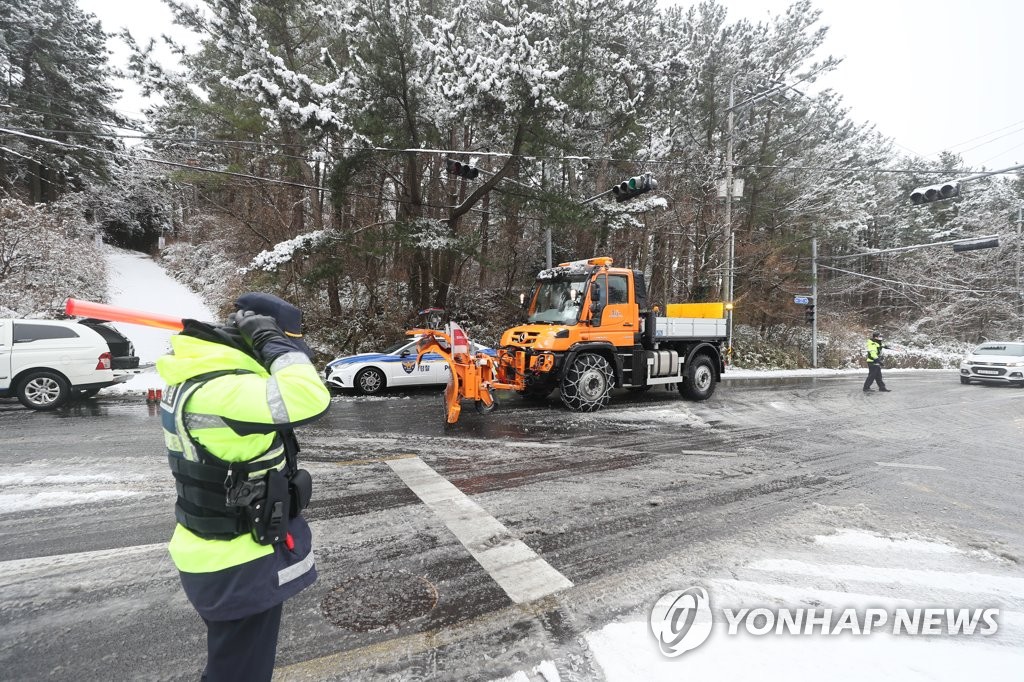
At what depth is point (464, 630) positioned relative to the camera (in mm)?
2744

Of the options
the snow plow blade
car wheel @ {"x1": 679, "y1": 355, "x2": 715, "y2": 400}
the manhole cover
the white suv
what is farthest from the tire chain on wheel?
the white suv

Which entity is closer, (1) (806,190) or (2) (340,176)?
(2) (340,176)

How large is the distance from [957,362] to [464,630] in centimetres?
4039

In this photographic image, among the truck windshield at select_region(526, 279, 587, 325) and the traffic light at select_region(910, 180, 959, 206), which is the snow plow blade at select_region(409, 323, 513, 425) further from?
the traffic light at select_region(910, 180, 959, 206)

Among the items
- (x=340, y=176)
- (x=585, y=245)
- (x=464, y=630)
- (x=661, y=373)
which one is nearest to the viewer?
(x=464, y=630)

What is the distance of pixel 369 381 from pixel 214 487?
31.9 ft

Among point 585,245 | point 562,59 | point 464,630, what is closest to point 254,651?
point 464,630

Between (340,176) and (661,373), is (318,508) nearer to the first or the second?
(661,373)

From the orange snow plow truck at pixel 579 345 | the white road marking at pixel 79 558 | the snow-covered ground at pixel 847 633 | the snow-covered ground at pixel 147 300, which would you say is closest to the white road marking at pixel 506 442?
the orange snow plow truck at pixel 579 345

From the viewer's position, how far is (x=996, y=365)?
15711 millimetres

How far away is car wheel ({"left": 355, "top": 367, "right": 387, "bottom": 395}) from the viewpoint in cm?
1110

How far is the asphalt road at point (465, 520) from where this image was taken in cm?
263

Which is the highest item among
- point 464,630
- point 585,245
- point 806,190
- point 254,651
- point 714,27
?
point 714,27

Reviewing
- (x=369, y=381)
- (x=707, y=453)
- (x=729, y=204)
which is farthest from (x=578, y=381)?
(x=729, y=204)
